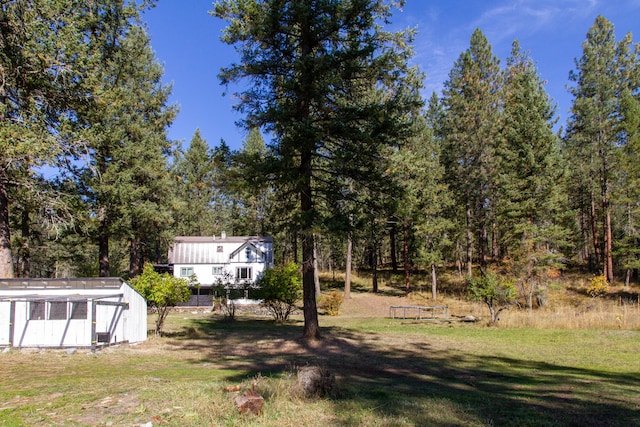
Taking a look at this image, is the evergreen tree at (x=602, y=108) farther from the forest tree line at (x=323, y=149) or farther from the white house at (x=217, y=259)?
the white house at (x=217, y=259)

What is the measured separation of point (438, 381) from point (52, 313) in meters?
13.3

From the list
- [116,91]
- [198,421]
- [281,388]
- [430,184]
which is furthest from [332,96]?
[430,184]

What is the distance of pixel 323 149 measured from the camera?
15.7m

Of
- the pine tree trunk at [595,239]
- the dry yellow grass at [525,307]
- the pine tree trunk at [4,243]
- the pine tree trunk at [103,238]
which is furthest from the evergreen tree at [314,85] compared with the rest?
the pine tree trunk at [595,239]

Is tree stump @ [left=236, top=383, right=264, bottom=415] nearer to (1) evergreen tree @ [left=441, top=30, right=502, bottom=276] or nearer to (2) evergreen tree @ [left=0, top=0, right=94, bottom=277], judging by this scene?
(2) evergreen tree @ [left=0, top=0, right=94, bottom=277]

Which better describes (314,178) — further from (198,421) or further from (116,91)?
(198,421)

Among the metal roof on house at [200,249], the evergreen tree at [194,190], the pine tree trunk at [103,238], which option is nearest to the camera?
the pine tree trunk at [103,238]

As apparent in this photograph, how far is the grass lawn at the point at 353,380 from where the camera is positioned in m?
6.14

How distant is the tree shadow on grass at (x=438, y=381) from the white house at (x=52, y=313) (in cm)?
327

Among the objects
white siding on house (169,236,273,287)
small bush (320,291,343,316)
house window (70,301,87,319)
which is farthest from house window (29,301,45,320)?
white siding on house (169,236,273,287)

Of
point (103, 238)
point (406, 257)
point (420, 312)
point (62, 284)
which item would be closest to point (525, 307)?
point (420, 312)

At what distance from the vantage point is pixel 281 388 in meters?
7.08

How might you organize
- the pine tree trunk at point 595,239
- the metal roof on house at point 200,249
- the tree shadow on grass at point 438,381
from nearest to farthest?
the tree shadow on grass at point 438,381 < the pine tree trunk at point 595,239 < the metal roof on house at point 200,249

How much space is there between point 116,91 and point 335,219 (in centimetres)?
1039
